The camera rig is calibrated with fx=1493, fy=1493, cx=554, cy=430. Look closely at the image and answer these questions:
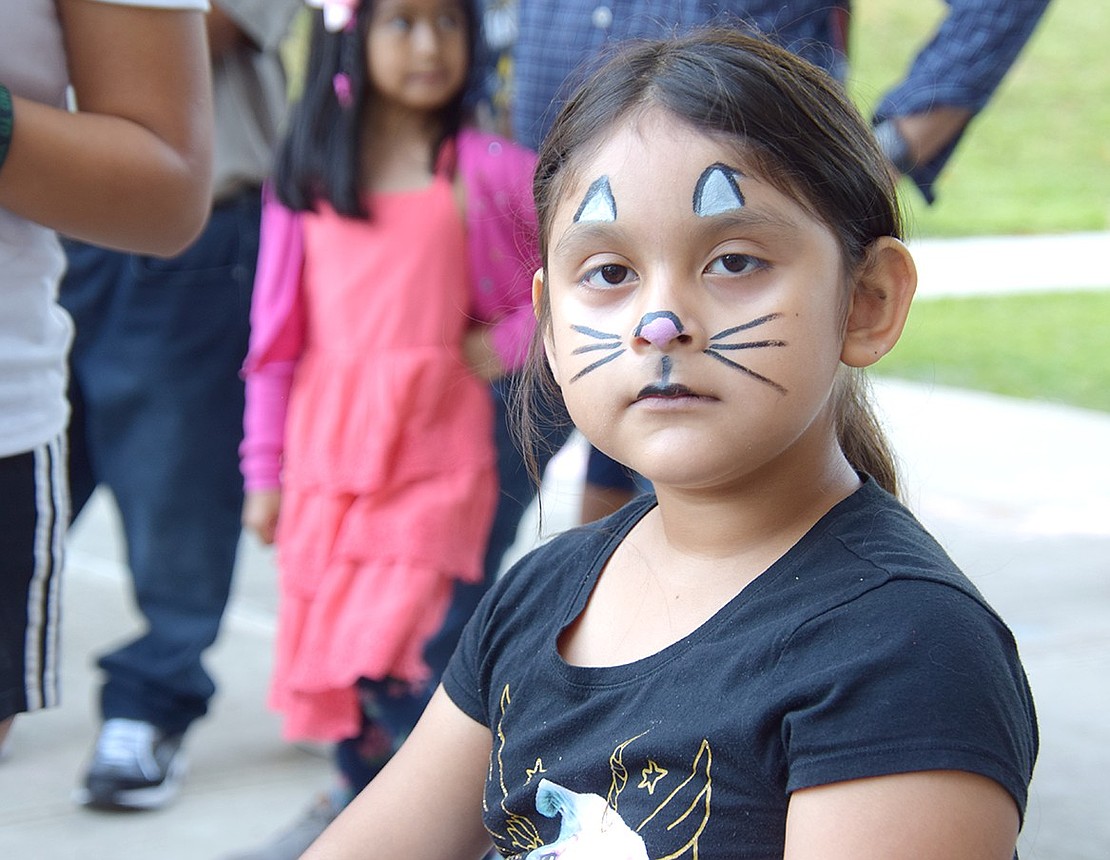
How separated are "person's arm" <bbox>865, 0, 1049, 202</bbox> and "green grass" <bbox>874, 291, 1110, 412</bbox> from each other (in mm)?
4639

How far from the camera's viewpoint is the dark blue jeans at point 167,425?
10.6ft

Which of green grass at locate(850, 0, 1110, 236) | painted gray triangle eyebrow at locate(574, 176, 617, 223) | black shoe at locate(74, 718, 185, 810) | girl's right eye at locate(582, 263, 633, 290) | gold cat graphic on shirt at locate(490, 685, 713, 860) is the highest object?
painted gray triangle eyebrow at locate(574, 176, 617, 223)

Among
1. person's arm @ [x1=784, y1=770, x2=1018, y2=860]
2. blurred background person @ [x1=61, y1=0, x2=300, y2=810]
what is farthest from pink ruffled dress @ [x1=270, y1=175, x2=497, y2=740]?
person's arm @ [x1=784, y1=770, x2=1018, y2=860]

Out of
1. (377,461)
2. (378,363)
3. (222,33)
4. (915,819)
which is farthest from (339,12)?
(915,819)

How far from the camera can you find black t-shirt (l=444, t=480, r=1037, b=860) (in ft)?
3.84

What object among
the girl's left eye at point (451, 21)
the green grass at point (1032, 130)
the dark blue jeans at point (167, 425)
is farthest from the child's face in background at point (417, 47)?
the green grass at point (1032, 130)

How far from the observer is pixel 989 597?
442 cm

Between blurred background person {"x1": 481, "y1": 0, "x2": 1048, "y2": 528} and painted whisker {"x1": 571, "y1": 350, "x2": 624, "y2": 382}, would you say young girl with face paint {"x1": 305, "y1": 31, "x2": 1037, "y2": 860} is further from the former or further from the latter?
blurred background person {"x1": 481, "y1": 0, "x2": 1048, "y2": 528}

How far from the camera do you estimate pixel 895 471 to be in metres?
1.64

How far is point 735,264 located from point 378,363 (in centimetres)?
156

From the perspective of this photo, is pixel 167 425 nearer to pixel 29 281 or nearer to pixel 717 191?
pixel 29 281

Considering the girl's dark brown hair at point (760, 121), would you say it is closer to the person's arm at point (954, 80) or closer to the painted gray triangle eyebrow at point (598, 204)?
the painted gray triangle eyebrow at point (598, 204)

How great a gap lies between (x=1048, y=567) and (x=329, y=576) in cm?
276

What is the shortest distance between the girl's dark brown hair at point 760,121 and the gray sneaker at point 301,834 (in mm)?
1740
